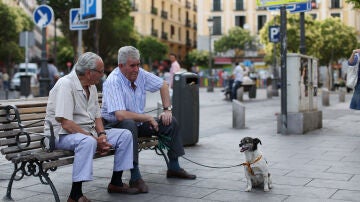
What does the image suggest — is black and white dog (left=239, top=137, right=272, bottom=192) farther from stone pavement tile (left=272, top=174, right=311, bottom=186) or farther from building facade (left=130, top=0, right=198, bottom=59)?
building facade (left=130, top=0, right=198, bottom=59)

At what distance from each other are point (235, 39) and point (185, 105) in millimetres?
55148

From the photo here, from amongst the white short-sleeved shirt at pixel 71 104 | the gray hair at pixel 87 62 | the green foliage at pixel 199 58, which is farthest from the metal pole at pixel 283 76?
the green foliage at pixel 199 58

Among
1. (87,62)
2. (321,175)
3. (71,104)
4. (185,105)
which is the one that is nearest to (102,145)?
(71,104)

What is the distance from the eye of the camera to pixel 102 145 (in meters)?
5.23

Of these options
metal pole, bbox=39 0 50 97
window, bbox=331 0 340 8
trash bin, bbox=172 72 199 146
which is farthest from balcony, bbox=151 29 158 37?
trash bin, bbox=172 72 199 146

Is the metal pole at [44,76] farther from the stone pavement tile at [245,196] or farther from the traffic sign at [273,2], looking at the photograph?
the stone pavement tile at [245,196]

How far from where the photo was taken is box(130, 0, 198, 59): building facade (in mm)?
69312

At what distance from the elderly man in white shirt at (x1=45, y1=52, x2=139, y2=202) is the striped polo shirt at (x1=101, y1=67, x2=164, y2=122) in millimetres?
431

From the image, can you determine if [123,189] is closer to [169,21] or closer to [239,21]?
[239,21]

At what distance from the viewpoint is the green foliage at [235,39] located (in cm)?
6341

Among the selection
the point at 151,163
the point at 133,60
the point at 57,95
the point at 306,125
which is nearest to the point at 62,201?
the point at 57,95

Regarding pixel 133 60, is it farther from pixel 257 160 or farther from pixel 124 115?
pixel 257 160

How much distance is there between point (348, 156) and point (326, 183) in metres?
2.13

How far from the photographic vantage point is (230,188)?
5.83 m
